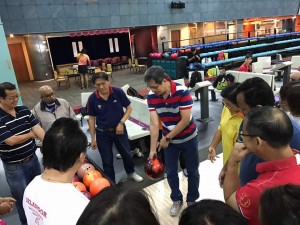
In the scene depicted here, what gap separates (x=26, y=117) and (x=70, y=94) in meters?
7.66

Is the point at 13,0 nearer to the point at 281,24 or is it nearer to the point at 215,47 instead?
the point at 215,47

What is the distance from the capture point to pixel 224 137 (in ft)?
7.38

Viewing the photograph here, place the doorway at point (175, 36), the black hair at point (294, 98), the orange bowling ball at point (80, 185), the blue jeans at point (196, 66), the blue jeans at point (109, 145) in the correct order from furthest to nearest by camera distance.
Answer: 1. the doorway at point (175, 36)
2. the blue jeans at point (196, 66)
3. the blue jeans at point (109, 145)
4. the orange bowling ball at point (80, 185)
5. the black hair at point (294, 98)

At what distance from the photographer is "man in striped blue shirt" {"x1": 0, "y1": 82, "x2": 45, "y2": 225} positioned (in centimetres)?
241

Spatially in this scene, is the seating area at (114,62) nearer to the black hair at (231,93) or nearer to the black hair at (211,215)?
the black hair at (231,93)

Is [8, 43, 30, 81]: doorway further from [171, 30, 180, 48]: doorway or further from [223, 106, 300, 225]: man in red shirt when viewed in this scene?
[223, 106, 300, 225]: man in red shirt

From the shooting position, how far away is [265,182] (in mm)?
1191

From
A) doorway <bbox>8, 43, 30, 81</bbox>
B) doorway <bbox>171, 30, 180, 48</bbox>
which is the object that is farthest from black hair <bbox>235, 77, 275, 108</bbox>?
doorway <bbox>8, 43, 30, 81</bbox>

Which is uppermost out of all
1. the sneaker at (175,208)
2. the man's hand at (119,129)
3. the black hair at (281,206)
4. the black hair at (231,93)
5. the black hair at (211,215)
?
the black hair at (231,93)

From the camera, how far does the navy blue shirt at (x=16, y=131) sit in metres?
2.42

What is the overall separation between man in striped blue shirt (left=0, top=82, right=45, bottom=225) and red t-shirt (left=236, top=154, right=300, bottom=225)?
2058 millimetres

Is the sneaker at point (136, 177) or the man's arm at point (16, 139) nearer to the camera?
the man's arm at point (16, 139)

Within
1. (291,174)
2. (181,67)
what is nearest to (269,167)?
(291,174)

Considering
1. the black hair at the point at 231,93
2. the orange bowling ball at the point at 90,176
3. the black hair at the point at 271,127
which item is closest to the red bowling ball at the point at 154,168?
the orange bowling ball at the point at 90,176
